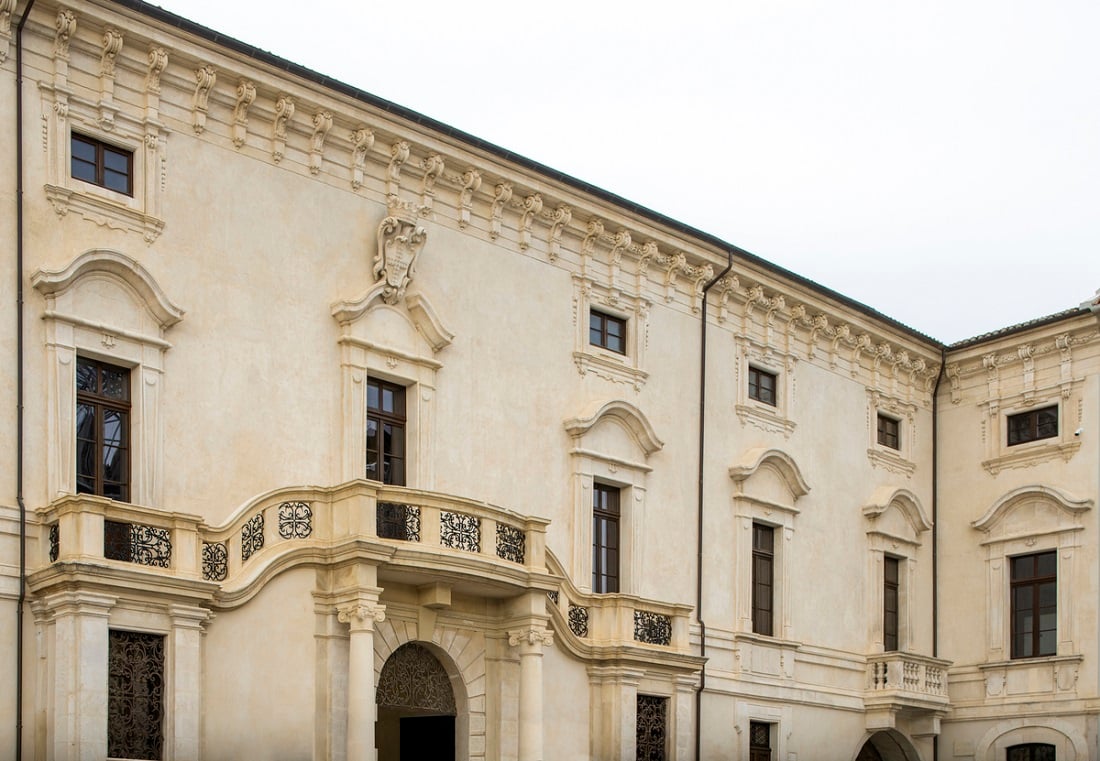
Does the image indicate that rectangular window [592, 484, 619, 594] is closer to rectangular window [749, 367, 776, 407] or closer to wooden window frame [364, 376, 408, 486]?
wooden window frame [364, 376, 408, 486]

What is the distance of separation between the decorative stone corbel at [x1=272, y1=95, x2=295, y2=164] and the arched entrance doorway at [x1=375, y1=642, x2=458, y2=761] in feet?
21.7

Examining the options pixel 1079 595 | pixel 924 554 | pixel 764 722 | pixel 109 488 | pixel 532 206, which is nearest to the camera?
pixel 109 488

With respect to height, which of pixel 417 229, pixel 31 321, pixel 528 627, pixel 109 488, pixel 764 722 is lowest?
pixel 764 722

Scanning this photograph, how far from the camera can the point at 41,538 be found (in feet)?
61.1

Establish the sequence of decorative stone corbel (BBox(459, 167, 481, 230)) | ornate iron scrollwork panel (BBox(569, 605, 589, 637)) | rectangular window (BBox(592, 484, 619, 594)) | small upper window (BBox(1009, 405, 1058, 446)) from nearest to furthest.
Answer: ornate iron scrollwork panel (BBox(569, 605, 589, 637)) → decorative stone corbel (BBox(459, 167, 481, 230)) → rectangular window (BBox(592, 484, 619, 594)) → small upper window (BBox(1009, 405, 1058, 446))

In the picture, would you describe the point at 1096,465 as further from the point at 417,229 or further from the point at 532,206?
the point at 417,229

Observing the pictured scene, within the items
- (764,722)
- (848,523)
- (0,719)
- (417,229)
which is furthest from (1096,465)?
(0,719)

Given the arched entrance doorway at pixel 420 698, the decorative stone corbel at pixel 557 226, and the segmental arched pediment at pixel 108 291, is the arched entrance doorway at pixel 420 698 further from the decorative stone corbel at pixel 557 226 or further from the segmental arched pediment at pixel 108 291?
the decorative stone corbel at pixel 557 226

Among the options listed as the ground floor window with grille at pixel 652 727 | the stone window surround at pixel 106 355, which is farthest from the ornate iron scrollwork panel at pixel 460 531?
the ground floor window with grille at pixel 652 727

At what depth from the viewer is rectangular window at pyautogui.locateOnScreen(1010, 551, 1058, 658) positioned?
99.8 feet

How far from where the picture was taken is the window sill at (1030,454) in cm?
3056

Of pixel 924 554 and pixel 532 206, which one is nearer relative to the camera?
pixel 532 206

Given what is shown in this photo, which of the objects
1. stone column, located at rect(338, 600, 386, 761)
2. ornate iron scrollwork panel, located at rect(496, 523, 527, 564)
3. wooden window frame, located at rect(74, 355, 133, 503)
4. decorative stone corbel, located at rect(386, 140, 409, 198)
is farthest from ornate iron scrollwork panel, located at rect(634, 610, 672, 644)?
wooden window frame, located at rect(74, 355, 133, 503)

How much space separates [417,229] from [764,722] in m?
10.4
